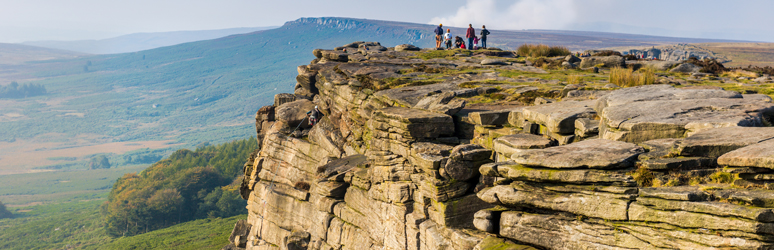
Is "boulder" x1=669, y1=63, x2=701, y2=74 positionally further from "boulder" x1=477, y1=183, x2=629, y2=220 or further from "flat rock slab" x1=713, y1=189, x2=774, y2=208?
"flat rock slab" x1=713, y1=189, x2=774, y2=208

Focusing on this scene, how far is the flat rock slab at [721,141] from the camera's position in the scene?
9789 mm

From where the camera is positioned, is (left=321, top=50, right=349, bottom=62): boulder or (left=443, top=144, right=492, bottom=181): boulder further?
(left=321, top=50, right=349, bottom=62): boulder

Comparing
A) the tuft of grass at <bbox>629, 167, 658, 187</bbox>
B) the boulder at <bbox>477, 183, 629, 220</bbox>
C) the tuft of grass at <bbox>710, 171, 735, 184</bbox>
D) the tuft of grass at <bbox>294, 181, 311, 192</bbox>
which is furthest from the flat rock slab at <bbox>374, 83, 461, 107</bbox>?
the tuft of grass at <bbox>710, 171, 735, 184</bbox>

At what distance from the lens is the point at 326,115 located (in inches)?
1230

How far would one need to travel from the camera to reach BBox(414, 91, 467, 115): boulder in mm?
18688

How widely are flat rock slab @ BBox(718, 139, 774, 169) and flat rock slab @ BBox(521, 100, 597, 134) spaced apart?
5227 mm

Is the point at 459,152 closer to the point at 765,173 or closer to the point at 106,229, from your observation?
the point at 765,173

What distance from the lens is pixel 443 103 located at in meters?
20.1

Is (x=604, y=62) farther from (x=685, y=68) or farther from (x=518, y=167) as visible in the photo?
(x=518, y=167)

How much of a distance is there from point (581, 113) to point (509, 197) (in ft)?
16.2

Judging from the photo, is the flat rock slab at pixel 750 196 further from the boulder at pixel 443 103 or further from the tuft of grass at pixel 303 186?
the tuft of grass at pixel 303 186

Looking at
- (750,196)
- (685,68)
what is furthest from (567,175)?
(685,68)

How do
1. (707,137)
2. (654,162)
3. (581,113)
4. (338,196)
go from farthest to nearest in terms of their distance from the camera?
(338,196), (581,113), (707,137), (654,162)

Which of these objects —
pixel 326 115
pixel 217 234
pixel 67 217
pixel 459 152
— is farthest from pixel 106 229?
pixel 459 152
